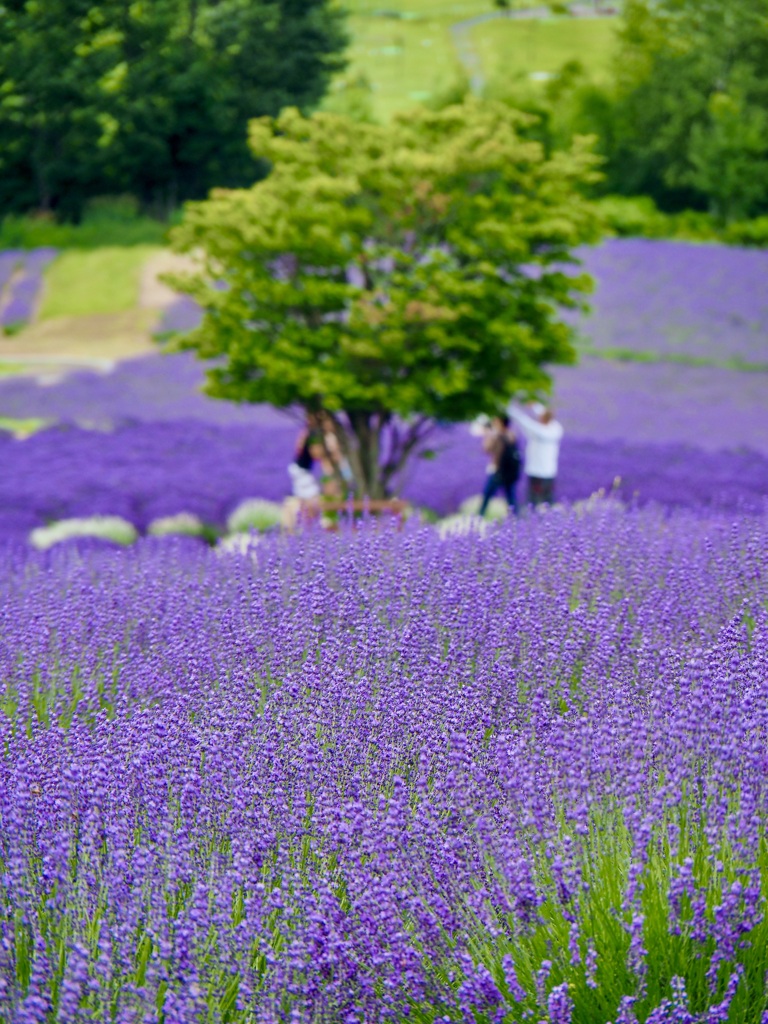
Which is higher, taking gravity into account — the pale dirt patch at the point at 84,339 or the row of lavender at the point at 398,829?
the row of lavender at the point at 398,829

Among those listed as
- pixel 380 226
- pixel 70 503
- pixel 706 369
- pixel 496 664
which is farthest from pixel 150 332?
pixel 496 664

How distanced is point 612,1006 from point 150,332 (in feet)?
61.5

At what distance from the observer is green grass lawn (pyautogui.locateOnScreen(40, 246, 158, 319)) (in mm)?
19875

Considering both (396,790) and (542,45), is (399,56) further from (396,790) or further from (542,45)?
(396,790)

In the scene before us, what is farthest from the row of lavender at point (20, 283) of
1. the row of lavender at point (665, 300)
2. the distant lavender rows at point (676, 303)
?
the distant lavender rows at point (676, 303)

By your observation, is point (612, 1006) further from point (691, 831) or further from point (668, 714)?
point (668, 714)

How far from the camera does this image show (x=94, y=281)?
2036 cm

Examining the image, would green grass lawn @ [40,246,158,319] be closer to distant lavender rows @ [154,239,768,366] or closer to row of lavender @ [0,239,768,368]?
row of lavender @ [0,239,768,368]

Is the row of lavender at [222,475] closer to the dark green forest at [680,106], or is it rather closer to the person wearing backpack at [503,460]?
the person wearing backpack at [503,460]

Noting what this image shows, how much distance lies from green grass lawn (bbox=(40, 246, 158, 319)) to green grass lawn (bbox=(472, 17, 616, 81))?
6.70 metres

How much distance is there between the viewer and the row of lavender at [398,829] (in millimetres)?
1994

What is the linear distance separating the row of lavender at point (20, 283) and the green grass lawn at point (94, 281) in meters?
0.16

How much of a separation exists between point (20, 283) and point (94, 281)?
1.24 metres

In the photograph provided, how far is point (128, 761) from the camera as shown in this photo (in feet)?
8.21
